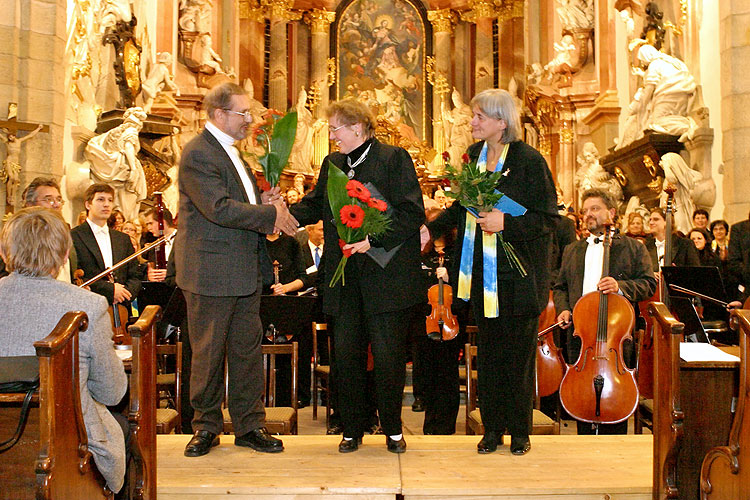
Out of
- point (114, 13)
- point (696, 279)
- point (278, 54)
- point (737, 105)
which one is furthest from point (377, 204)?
point (278, 54)

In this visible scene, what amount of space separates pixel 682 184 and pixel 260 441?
7.12 metres

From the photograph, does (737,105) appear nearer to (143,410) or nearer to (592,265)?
(592,265)

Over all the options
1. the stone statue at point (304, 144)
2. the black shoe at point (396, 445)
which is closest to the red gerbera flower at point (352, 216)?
the black shoe at point (396, 445)

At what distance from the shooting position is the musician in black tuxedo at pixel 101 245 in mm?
5777

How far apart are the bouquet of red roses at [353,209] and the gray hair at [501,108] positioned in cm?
68

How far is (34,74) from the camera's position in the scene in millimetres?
8477

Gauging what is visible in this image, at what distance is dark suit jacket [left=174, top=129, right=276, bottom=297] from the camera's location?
3902 mm

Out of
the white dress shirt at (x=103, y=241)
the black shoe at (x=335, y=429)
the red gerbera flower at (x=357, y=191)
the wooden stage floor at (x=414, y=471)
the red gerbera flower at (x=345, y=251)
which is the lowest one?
the black shoe at (x=335, y=429)

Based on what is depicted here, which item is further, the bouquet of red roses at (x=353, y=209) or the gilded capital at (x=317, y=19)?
the gilded capital at (x=317, y=19)

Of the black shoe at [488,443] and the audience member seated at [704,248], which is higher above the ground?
the audience member seated at [704,248]

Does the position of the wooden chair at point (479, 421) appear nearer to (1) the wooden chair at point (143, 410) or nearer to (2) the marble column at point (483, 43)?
(1) the wooden chair at point (143, 410)

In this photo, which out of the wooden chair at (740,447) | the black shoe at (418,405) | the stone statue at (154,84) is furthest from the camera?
the stone statue at (154,84)

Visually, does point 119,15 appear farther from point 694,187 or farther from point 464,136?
point 464,136

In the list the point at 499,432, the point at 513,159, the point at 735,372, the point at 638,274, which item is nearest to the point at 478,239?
the point at 513,159
